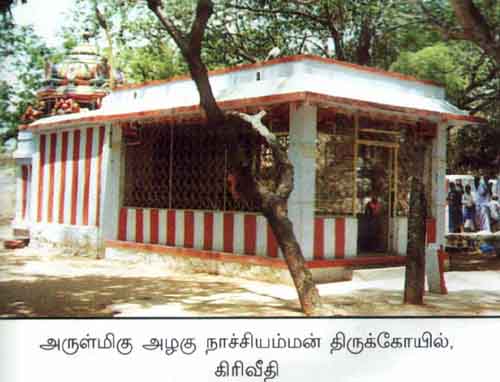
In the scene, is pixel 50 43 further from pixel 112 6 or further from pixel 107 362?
pixel 107 362

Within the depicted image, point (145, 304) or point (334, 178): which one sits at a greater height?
point (334, 178)

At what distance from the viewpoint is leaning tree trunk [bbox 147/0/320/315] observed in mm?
5707

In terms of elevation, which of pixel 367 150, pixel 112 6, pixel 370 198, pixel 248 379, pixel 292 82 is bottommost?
pixel 248 379

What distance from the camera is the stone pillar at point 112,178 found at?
30.9 ft

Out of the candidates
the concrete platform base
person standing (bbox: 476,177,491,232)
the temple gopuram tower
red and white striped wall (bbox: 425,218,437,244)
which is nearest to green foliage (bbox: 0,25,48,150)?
the temple gopuram tower

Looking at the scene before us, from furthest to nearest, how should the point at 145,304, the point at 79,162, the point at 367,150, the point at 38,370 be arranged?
the point at 79,162 < the point at 367,150 < the point at 145,304 < the point at 38,370

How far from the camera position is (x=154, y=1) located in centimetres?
593

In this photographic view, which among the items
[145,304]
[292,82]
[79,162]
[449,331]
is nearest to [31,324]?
[145,304]

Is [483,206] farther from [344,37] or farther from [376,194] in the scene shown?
[344,37]

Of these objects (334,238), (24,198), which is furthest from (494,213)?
(24,198)

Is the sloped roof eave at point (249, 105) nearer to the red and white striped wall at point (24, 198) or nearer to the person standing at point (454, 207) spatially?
the red and white striped wall at point (24, 198)

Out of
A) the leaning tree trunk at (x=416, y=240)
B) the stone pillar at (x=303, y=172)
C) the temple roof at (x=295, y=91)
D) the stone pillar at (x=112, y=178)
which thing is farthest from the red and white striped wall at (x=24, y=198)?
the leaning tree trunk at (x=416, y=240)

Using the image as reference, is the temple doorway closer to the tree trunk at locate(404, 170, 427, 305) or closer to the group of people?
the group of people

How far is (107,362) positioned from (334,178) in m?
4.05
